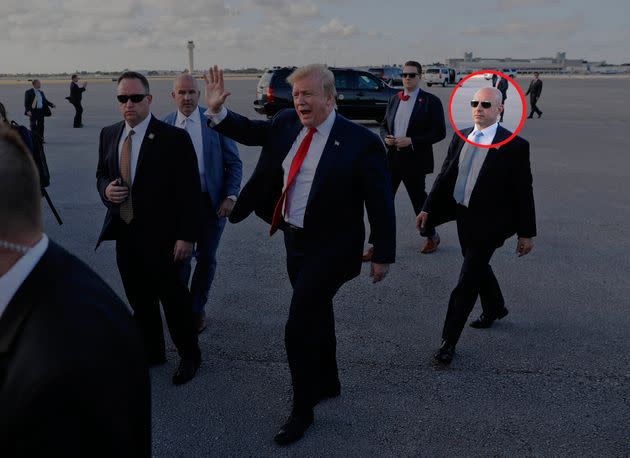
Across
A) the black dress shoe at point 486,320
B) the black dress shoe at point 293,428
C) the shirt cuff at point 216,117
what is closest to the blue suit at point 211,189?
the shirt cuff at point 216,117

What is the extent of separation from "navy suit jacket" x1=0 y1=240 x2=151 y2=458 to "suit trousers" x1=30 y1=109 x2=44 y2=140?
14802mm

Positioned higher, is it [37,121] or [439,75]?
[439,75]

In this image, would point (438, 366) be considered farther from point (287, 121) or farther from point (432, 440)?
point (287, 121)

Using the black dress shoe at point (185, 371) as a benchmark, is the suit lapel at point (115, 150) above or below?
above

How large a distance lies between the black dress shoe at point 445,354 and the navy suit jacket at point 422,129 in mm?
2741

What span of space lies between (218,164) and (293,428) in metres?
2.02

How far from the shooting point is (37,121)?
1491cm

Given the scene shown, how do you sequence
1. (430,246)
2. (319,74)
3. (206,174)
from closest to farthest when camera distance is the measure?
(319,74) → (206,174) → (430,246)

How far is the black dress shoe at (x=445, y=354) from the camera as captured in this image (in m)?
3.87

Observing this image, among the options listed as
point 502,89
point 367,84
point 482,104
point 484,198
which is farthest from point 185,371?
point 367,84

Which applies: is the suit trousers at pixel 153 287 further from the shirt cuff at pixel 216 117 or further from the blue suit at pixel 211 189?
the shirt cuff at pixel 216 117

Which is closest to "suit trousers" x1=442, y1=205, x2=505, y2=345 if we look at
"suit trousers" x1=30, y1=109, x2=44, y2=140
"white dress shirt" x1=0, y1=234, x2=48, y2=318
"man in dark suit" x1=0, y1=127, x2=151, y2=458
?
"man in dark suit" x1=0, y1=127, x2=151, y2=458

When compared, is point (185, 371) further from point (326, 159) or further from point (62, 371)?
point (62, 371)

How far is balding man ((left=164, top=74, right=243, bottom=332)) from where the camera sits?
164 inches
